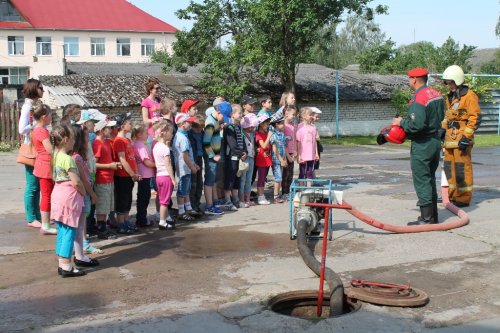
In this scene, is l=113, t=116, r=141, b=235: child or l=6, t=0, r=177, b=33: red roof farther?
l=6, t=0, r=177, b=33: red roof

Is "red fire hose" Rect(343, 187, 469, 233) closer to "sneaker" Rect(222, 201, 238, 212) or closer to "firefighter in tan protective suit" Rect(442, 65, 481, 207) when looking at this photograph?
"firefighter in tan protective suit" Rect(442, 65, 481, 207)

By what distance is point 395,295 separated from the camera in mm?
5453

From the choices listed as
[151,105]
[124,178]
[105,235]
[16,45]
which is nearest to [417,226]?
[124,178]

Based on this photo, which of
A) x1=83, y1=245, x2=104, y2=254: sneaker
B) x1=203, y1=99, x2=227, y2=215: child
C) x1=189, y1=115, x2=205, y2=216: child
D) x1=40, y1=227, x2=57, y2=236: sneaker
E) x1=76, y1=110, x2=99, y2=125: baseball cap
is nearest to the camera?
x1=83, y1=245, x2=104, y2=254: sneaker

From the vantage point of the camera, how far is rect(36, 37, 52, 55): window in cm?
6084

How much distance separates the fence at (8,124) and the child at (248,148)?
629 inches

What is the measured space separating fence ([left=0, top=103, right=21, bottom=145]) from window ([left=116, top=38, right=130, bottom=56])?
44.5 meters

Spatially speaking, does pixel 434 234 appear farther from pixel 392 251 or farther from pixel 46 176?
pixel 46 176

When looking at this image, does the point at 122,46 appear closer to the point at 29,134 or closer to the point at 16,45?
the point at 16,45

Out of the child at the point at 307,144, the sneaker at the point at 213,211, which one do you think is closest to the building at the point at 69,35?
the child at the point at 307,144

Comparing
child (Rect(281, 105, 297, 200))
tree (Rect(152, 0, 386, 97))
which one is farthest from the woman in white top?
tree (Rect(152, 0, 386, 97))

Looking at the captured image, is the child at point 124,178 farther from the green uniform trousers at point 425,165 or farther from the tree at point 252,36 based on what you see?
the tree at point 252,36

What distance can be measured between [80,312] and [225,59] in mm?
22961

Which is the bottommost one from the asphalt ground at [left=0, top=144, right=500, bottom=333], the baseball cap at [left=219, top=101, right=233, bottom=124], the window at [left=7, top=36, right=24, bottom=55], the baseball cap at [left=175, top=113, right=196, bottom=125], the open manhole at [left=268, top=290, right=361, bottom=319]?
the open manhole at [left=268, top=290, right=361, bottom=319]
